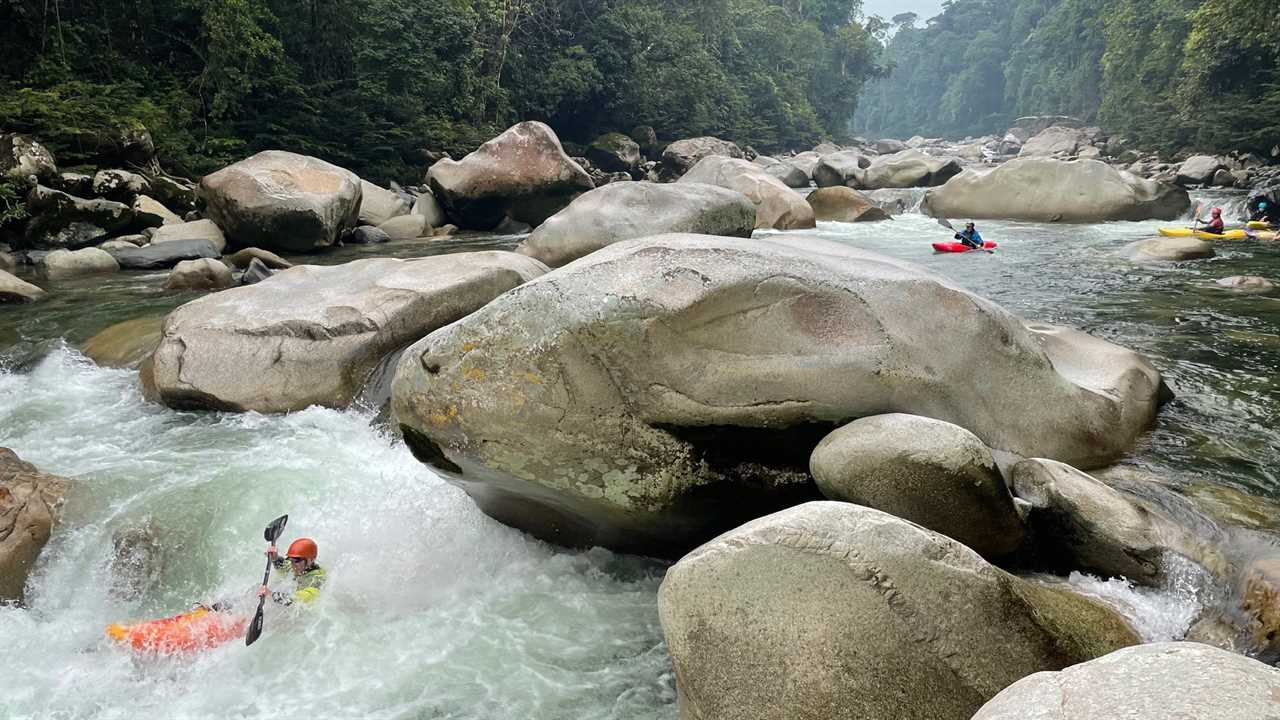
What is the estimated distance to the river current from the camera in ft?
10.8

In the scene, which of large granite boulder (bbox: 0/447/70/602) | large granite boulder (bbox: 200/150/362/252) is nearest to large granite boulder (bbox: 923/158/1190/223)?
large granite boulder (bbox: 200/150/362/252)

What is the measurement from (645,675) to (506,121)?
81.6 ft

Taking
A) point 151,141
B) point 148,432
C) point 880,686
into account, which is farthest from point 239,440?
point 151,141

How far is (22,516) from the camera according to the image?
13.8 feet

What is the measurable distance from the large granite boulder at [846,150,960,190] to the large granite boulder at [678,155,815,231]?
847 centimetres

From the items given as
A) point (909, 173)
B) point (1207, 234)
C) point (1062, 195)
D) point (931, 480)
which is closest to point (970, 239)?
point (1207, 234)

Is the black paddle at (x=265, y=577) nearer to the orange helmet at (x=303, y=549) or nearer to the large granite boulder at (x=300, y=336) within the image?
the orange helmet at (x=303, y=549)

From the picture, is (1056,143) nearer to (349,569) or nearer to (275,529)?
(349,569)

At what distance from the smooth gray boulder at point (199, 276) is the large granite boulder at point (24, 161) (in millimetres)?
3534

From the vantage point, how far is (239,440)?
5527 millimetres

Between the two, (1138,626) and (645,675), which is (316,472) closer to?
(645,675)

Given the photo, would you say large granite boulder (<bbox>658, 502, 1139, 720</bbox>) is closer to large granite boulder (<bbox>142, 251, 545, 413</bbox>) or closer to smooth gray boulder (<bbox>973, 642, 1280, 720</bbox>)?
smooth gray boulder (<bbox>973, 642, 1280, 720</bbox>)

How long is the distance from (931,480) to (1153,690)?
5.49 ft

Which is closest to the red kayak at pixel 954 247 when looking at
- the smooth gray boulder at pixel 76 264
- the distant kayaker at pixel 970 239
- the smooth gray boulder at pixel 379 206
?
the distant kayaker at pixel 970 239
